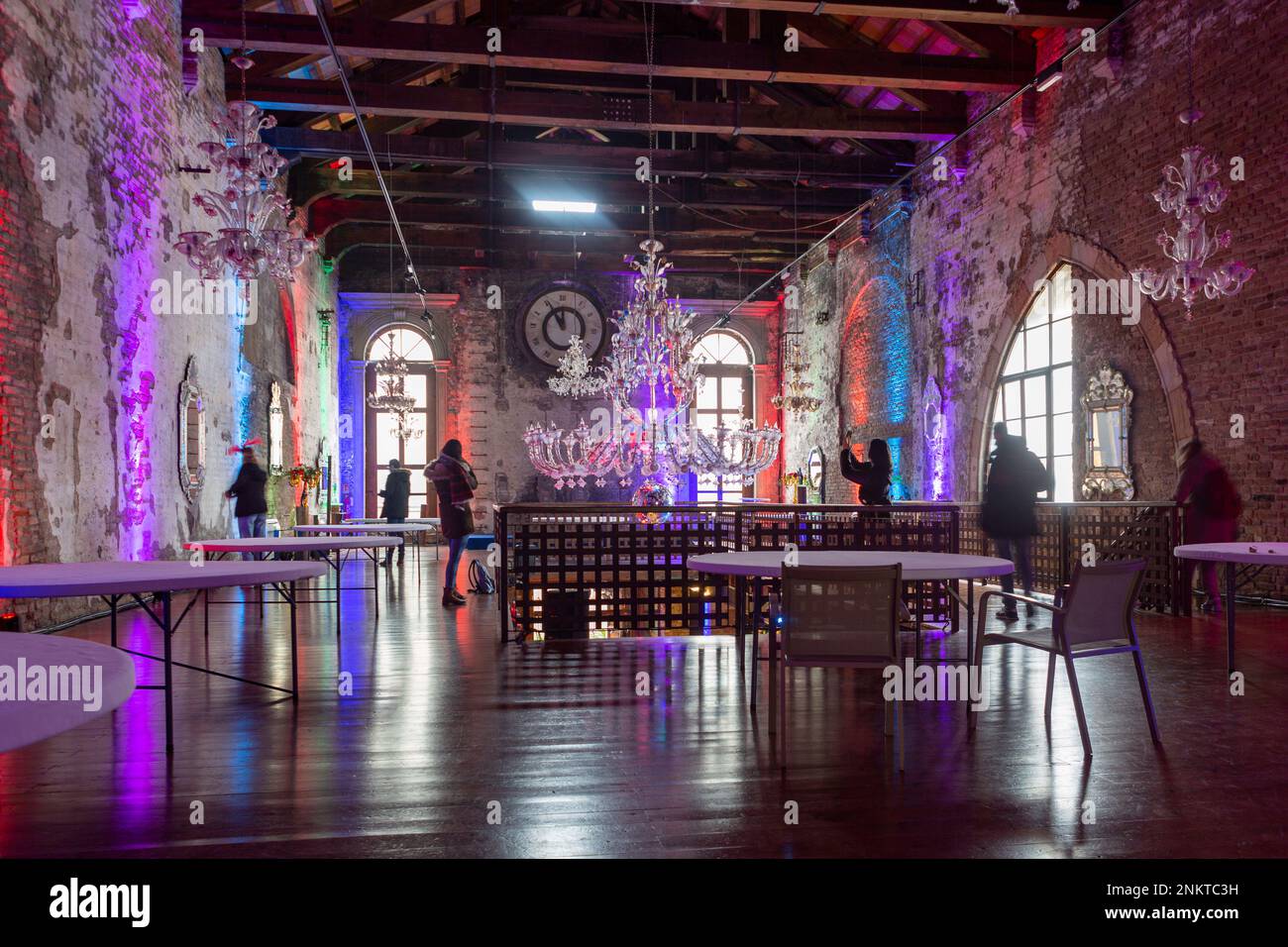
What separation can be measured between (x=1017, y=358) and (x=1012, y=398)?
18.1 inches

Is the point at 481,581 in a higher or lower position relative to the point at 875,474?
lower

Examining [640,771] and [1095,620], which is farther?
[1095,620]

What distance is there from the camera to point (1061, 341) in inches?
365

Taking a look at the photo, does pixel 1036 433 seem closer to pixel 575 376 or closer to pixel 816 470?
pixel 816 470

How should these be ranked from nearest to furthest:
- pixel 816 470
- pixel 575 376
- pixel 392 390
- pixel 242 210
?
pixel 242 210, pixel 392 390, pixel 575 376, pixel 816 470

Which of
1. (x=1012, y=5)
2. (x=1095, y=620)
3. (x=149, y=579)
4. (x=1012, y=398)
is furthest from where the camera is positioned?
(x=1012, y=398)

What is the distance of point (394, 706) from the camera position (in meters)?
3.96

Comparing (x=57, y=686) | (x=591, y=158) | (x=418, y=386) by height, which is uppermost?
(x=591, y=158)

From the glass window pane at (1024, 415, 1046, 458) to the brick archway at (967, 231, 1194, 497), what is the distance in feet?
1.67

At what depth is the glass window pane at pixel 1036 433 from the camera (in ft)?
31.6

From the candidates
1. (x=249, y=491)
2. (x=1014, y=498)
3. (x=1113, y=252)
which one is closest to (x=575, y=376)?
(x=249, y=491)

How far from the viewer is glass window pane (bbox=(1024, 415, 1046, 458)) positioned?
964 cm

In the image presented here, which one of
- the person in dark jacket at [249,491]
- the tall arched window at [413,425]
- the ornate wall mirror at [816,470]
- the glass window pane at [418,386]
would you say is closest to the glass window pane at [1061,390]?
the ornate wall mirror at [816,470]
